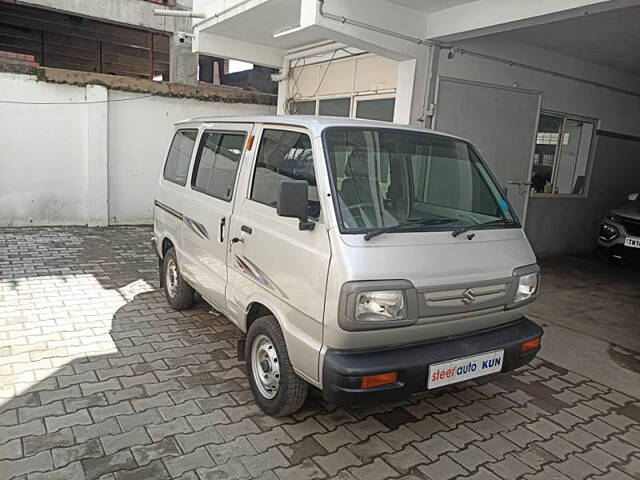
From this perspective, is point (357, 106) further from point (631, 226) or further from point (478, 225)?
point (478, 225)

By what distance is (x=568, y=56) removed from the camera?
768 cm

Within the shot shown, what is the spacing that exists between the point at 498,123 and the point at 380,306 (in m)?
5.38

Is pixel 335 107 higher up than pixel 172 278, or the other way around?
pixel 335 107

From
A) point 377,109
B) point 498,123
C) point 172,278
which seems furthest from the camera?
point 377,109

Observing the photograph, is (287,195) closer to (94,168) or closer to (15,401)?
(15,401)

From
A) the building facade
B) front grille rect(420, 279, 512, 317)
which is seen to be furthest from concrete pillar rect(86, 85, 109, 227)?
front grille rect(420, 279, 512, 317)

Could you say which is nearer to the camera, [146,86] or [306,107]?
[146,86]

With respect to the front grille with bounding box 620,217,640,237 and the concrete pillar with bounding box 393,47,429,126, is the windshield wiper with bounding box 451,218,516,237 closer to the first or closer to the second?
the concrete pillar with bounding box 393,47,429,126

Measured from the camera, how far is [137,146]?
9.17 meters

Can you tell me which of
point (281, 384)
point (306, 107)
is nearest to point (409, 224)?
point (281, 384)

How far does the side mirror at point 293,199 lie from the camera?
9.00 ft

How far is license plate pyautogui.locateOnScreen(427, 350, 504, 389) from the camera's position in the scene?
2775 millimetres

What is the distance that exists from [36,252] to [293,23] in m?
4.84

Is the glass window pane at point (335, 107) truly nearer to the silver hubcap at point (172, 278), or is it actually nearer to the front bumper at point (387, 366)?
the silver hubcap at point (172, 278)
